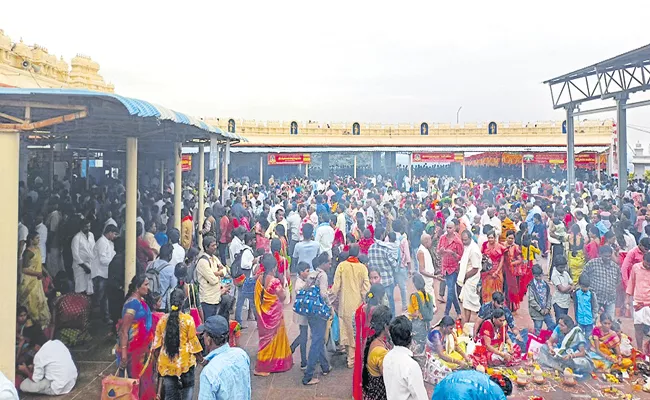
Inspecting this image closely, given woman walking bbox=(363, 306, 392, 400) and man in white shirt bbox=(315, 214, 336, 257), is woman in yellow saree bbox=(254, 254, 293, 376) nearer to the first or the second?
woman walking bbox=(363, 306, 392, 400)

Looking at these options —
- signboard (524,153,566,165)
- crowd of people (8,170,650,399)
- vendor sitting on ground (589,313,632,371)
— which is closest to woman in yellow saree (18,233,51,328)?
crowd of people (8,170,650,399)

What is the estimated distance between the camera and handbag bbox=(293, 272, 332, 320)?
15.9ft

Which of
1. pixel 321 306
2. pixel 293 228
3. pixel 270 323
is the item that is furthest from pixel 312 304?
pixel 293 228

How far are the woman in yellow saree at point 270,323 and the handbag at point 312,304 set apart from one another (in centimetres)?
21

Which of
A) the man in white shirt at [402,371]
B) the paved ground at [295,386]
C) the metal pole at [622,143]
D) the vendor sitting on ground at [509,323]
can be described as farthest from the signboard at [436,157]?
the man in white shirt at [402,371]

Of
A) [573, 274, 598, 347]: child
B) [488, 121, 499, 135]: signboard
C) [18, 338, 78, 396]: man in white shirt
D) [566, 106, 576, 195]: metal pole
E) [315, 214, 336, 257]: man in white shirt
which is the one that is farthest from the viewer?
[488, 121, 499, 135]: signboard

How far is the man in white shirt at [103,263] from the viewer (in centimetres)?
634

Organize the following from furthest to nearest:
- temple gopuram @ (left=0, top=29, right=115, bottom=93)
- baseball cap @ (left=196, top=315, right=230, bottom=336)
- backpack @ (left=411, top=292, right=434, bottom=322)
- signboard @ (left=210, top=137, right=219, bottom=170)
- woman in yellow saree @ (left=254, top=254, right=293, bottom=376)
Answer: temple gopuram @ (left=0, top=29, right=115, bottom=93)
signboard @ (left=210, top=137, right=219, bottom=170)
backpack @ (left=411, top=292, right=434, bottom=322)
woman in yellow saree @ (left=254, top=254, right=293, bottom=376)
baseball cap @ (left=196, top=315, right=230, bottom=336)

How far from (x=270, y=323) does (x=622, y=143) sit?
44.9ft

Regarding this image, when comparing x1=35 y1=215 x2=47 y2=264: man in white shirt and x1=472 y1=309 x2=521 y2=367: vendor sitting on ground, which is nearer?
x1=472 y1=309 x2=521 y2=367: vendor sitting on ground

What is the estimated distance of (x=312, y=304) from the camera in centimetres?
483

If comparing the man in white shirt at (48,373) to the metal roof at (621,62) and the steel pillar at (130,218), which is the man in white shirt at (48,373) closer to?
the steel pillar at (130,218)

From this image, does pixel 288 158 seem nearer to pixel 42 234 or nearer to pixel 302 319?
pixel 42 234

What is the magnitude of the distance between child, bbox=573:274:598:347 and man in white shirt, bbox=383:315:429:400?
11.2 ft
